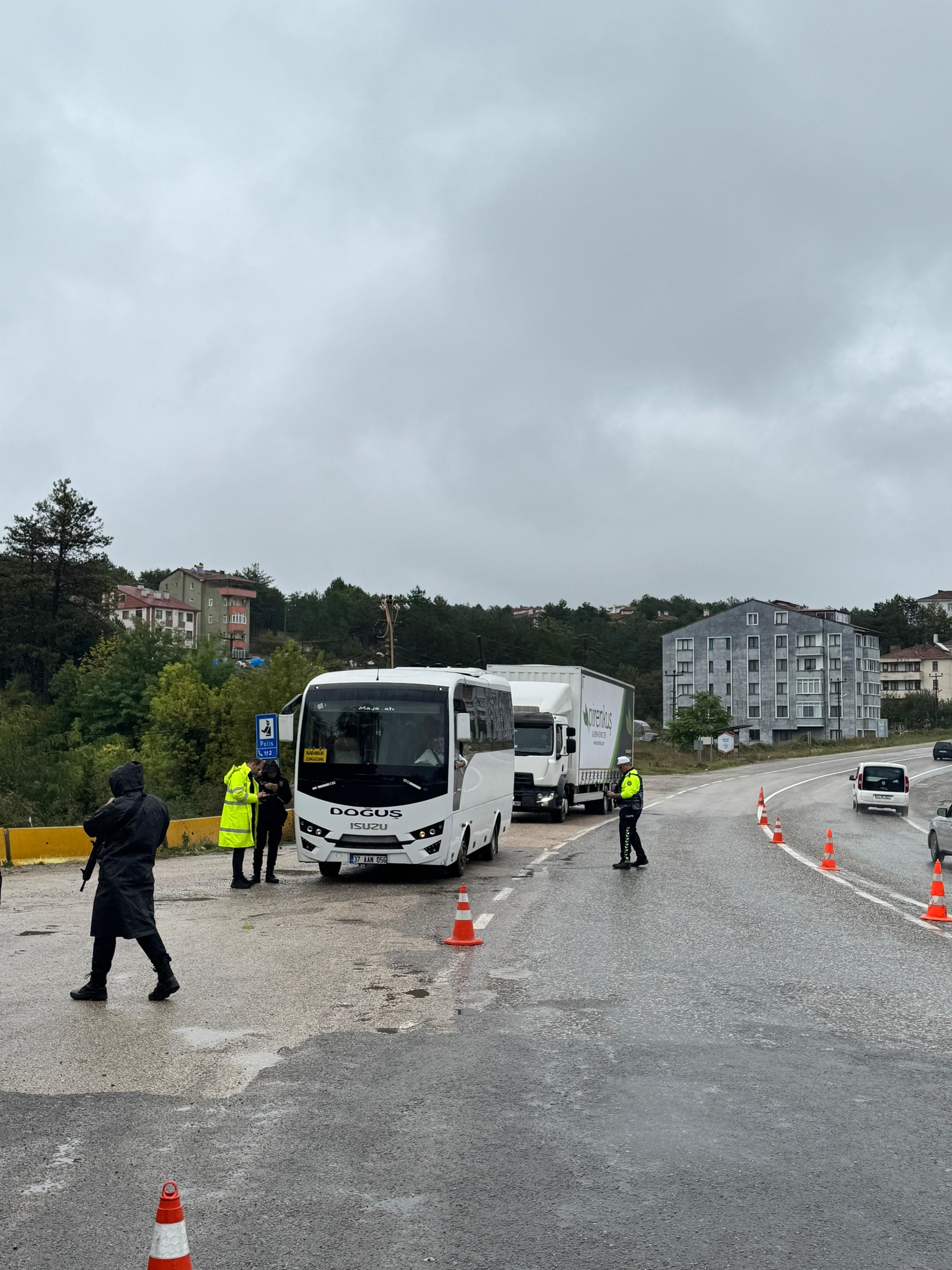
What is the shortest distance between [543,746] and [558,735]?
1.59 feet

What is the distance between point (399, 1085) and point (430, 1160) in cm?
128

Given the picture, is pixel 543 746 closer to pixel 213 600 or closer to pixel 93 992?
pixel 93 992

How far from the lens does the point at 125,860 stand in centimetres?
902

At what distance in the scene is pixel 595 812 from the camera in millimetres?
37906

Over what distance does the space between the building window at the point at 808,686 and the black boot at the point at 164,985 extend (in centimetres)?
11392

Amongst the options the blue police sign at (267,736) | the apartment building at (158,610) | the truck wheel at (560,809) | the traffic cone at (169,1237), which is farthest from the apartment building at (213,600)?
the traffic cone at (169,1237)

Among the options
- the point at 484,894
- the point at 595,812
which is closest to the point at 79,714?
the point at 595,812

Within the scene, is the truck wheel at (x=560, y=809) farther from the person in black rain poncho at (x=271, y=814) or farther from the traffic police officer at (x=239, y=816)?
the traffic police officer at (x=239, y=816)

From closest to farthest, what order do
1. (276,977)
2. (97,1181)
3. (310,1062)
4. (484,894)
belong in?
(97,1181), (310,1062), (276,977), (484,894)

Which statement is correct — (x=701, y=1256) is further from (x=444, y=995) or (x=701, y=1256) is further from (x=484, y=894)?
(x=484, y=894)

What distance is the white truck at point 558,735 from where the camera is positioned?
100ft

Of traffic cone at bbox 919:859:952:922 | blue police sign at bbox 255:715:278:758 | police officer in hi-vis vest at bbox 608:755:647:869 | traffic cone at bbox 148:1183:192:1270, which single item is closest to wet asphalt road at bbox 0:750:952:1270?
traffic cone at bbox 148:1183:192:1270

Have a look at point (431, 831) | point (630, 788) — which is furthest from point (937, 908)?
point (431, 831)

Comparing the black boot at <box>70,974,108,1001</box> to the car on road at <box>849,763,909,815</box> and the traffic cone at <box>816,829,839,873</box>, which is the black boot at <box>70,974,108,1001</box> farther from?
the car on road at <box>849,763,909,815</box>
